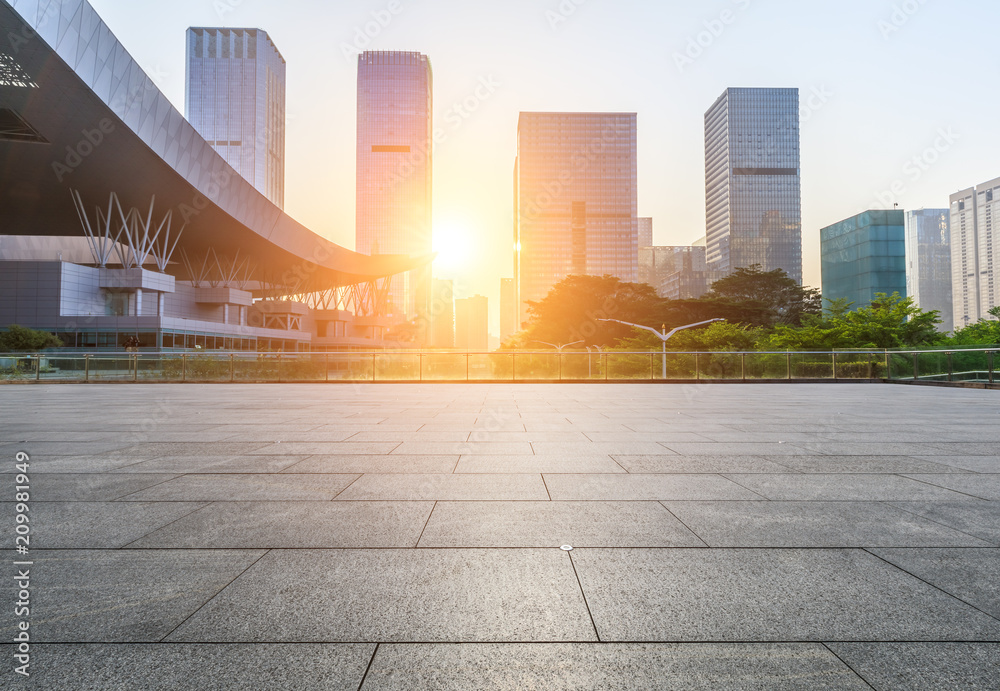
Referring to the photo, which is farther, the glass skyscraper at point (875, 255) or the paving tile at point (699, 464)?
the glass skyscraper at point (875, 255)

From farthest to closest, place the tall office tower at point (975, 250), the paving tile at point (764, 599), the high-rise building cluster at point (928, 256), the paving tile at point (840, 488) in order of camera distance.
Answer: the tall office tower at point (975, 250) → the high-rise building cluster at point (928, 256) → the paving tile at point (840, 488) → the paving tile at point (764, 599)

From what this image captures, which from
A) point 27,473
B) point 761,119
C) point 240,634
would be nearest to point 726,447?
point 240,634

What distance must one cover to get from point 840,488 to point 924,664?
2979 mm

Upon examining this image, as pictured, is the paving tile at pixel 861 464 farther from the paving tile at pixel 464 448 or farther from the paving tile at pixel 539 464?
the paving tile at pixel 464 448

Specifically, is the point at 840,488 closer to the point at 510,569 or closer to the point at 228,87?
the point at 510,569

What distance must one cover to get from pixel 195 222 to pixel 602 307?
42.8 metres

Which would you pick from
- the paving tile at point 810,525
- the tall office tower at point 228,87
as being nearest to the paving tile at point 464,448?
the paving tile at point 810,525

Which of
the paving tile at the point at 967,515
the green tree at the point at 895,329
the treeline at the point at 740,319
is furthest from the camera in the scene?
the treeline at the point at 740,319

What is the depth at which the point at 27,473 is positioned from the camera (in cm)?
→ 538

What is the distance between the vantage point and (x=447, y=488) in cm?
478

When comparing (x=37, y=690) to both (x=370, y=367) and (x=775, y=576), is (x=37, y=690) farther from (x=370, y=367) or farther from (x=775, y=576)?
(x=370, y=367)

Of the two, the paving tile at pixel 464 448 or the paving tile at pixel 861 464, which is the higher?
the paving tile at pixel 861 464

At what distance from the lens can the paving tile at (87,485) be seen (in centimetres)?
453

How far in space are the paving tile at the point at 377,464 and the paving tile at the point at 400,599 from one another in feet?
7.69
